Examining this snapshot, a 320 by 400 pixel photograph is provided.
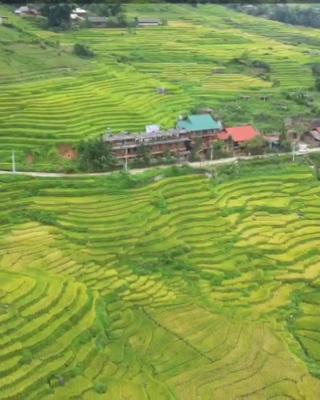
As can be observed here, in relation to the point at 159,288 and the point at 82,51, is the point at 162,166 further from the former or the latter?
the point at 82,51

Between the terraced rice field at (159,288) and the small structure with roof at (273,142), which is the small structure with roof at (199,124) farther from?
the terraced rice field at (159,288)

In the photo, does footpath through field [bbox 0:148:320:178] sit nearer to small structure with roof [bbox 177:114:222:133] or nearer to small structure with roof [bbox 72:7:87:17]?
small structure with roof [bbox 177:114:222:133]

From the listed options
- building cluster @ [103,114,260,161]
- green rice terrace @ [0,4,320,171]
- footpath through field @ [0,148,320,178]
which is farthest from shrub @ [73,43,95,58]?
footpath through field @ [0,148,320,178]

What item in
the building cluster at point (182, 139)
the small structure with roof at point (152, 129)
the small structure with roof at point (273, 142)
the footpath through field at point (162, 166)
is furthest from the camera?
the small structure with roof at point (273, 142)

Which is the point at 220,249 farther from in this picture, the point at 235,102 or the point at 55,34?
the point at 55,34

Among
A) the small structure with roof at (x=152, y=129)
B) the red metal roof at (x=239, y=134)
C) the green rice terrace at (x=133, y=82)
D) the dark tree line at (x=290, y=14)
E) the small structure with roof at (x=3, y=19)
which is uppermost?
the dark tree line at (x=290, y=14)

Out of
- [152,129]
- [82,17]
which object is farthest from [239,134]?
[82,17]

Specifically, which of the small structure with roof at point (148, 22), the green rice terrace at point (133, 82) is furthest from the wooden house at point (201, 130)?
the small structure with roof at point (148, 22)

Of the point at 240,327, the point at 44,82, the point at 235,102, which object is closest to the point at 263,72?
the point at 235,102
